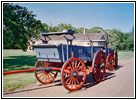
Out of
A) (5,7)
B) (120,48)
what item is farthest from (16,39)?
(120,48)

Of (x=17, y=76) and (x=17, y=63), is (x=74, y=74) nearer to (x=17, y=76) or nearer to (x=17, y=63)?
(x=17, y=76)

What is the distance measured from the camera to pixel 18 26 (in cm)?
1253

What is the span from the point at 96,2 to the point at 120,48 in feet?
167

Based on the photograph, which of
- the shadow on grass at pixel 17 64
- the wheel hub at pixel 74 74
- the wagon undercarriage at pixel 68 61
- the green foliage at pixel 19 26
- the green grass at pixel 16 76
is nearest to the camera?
the wagon undercarriage at pixel 68 61

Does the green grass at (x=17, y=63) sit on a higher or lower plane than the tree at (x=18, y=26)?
lower

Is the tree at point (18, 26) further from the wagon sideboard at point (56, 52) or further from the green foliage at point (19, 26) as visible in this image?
the wagon sideboard at point (56, 52)

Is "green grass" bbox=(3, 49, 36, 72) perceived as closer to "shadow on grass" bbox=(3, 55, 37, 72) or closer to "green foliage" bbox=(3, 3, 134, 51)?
"shadow on grass" bbox=(3, 55, 37, 72)

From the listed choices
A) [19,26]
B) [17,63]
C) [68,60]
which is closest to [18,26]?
[19,26]

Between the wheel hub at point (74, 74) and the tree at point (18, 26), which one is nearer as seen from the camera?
the wheel hub at point (74, 74)

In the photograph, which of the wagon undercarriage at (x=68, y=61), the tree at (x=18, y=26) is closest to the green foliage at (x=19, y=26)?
the tree at (x=18, y=26)

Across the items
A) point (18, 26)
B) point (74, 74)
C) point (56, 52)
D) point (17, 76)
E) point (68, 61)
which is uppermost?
point (18, 26)

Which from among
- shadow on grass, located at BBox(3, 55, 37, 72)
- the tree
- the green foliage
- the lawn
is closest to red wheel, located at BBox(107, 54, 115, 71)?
the green foliage

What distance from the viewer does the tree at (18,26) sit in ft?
39.3

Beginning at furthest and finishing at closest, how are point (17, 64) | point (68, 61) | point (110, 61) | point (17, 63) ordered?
point (17, 63), point (17, 64), point (110, 61), point (68, 61)
